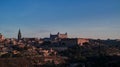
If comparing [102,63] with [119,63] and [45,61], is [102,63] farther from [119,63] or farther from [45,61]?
[45,61]

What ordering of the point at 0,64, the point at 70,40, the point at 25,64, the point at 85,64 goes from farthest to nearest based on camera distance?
1. the point at 70,40
2. the point at 85,64
3. the point at 25,64
4. the point at 0,64

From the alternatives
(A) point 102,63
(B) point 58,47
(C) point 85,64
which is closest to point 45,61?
(C) point 85,64

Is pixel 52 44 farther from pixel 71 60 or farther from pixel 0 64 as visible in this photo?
pixel 0 64

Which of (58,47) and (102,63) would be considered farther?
(58,47)

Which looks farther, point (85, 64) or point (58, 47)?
point (58, 47)

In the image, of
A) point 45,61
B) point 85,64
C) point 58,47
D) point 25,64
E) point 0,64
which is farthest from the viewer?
point 58,47

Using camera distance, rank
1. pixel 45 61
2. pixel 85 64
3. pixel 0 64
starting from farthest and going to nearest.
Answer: pixel 45 61 < pixel 85 64 < pixel 0 64

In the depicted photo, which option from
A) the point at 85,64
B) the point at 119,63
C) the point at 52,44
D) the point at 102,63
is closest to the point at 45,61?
the point at 85,64

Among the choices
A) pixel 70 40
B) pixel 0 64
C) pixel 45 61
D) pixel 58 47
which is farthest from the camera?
pixel 70 40

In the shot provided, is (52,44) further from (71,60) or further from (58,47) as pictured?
(71,60)
